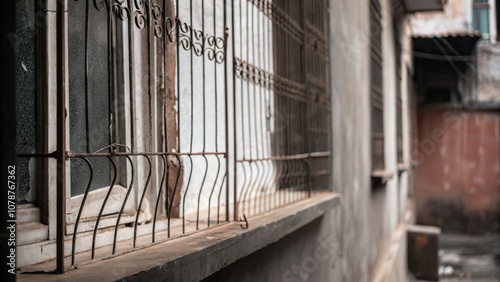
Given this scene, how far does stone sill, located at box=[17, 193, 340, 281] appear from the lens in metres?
1.67

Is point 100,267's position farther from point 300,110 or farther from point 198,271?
point 300,110

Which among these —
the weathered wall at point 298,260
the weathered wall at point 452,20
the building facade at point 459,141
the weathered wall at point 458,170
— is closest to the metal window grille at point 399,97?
the weathered wall at point 452,20

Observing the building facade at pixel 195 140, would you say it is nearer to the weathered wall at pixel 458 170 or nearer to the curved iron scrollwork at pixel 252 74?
the curved iron scrollwork at pixel 252 74

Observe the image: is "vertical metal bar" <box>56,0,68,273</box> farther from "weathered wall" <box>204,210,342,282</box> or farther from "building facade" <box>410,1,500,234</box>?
"building facade" <box>410,1,500,234</box>

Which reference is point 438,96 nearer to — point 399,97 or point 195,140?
point 399,97

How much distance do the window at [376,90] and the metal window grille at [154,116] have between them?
9.39ft

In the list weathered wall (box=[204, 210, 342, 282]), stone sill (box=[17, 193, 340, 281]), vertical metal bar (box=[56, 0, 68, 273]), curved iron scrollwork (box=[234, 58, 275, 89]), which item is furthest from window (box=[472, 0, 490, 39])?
vertical metal bar (box=[56, 0, 68, 273])

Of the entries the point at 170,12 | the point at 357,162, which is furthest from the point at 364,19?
the point at 170,12

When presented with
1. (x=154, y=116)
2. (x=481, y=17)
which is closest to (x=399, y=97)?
(x=481, y=17)

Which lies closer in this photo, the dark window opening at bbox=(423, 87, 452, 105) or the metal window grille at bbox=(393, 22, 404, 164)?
the metal window grille at bbox=(393, 22, 404, 164)

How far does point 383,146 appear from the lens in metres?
8.26

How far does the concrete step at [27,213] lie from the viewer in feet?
6.16

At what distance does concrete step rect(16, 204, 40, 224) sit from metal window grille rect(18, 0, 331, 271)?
0.36 feet

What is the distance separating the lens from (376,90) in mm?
7727
